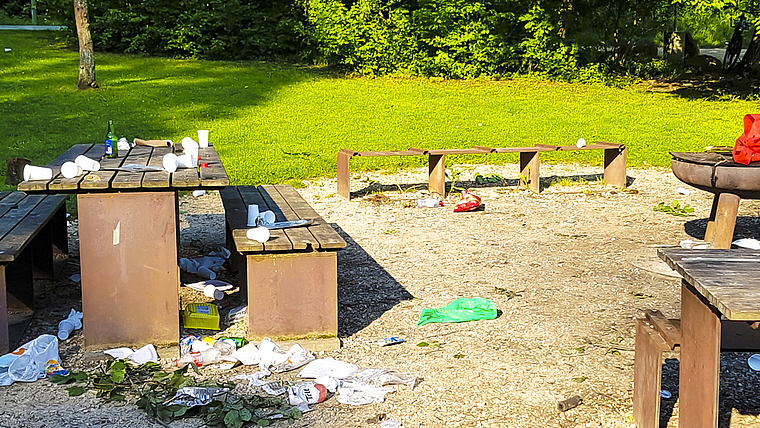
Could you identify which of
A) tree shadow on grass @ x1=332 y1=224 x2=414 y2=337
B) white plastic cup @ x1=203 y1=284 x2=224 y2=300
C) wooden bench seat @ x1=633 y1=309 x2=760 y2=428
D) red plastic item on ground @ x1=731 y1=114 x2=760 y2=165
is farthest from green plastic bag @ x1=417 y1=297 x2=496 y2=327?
red plastic item on ground @ x1=731 y1=114 x2=760 y2=165

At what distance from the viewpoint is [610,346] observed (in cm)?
449

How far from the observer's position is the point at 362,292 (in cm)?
555

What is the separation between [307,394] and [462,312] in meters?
1.50

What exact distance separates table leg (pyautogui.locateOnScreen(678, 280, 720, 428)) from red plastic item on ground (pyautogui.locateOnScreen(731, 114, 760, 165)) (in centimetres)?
381

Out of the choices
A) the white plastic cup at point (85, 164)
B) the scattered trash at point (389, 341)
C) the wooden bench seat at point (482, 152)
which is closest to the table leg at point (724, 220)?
the wooden bench seat at point (482, 152)

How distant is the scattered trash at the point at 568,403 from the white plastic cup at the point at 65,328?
2.77 meters

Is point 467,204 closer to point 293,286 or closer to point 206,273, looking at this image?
point 206,273

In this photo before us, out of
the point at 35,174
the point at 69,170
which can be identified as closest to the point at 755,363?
the point at 69,170

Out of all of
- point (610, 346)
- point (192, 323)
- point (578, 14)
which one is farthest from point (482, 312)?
point (578, 14)

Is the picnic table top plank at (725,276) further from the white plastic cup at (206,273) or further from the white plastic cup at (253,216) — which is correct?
the white plastic cup at (206,273)

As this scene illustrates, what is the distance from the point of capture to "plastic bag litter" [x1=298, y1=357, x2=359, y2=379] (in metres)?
4.10

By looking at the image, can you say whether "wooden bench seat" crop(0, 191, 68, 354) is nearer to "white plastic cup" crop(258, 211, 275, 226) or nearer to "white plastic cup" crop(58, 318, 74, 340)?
"white plastic cup" crop(58, 318, 74, 340)

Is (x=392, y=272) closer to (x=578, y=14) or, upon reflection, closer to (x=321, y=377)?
(x=321, y=377)

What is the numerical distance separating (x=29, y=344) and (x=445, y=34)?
18229 millimetres
